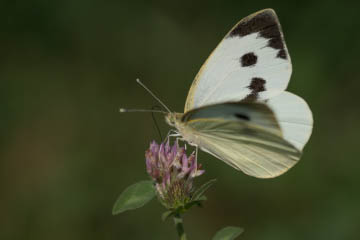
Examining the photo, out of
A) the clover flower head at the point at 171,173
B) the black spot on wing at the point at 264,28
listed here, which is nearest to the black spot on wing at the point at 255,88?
the black spot on wing at the point at 264,28

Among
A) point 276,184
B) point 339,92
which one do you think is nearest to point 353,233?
point 276,184

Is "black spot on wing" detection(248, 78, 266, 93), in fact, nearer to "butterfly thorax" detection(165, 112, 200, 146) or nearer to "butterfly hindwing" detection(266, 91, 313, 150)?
"butterfly hindwing" detection(266, 91, 313, 150)

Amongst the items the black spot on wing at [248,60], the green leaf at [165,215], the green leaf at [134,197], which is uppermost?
the black spot on wing at [248,60]

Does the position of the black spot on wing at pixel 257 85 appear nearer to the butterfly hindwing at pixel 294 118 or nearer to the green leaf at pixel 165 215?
the butterfly hindwing at pixel 294 118

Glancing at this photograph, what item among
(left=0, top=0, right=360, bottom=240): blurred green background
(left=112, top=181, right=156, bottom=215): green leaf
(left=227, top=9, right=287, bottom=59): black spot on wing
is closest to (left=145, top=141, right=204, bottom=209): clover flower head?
(left=112, top=181, right=156, bottom=215): green leaf

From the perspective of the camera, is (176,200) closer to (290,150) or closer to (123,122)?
(290,150)

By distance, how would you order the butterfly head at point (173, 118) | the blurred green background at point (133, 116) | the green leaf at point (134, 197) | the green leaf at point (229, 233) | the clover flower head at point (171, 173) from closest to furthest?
the green leaf at point (229, 233), the green leaf at point (134, 197), the clover flower head at point (171, 173), the butterfly head at point (173, 118), the blurred green background at point (133, 116)

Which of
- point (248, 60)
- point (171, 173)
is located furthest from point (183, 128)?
point (248, 60)
